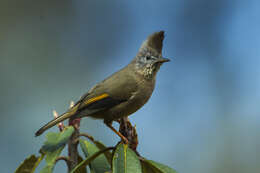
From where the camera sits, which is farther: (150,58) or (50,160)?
(150,58)

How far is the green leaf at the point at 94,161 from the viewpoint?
2.34 meters

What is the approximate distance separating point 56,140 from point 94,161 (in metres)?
0.35

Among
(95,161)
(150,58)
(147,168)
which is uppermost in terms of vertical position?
(150,58)

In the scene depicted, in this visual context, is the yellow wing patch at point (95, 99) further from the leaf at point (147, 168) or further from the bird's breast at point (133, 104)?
the leaf at point (147, 168)

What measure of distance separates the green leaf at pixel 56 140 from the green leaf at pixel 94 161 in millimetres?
145

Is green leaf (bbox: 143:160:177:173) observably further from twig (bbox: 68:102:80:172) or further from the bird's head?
the bird's head

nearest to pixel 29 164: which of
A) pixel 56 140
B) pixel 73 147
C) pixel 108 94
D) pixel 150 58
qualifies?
pixel 56 140

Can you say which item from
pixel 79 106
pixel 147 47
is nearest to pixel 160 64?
pixel 147 47

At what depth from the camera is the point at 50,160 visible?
2.19m

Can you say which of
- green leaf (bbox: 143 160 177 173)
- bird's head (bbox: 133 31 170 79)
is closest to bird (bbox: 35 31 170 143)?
bird's head (bbox: 133 31 170 79)

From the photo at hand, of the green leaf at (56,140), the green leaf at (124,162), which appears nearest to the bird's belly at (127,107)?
the green leaf at (56,140)

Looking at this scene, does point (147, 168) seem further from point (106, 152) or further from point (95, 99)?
point (95, 99)

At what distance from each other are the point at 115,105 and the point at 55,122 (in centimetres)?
63

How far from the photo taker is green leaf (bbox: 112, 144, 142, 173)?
6.30 feet
